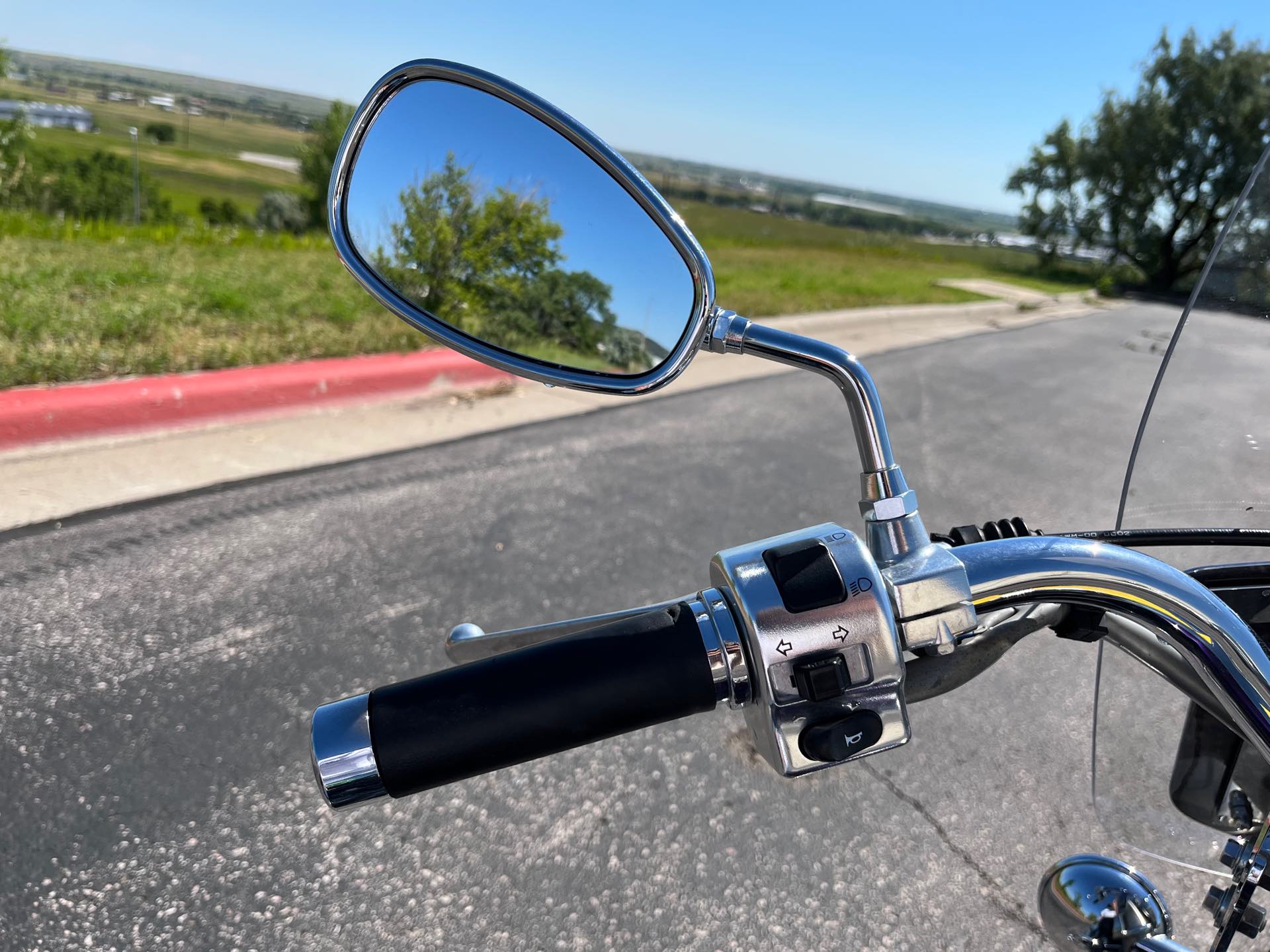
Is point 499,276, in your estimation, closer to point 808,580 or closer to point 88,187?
point 808,580

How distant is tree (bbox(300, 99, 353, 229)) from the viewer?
92.8 ft

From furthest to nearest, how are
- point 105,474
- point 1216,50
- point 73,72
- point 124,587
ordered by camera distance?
point 73,72
point 105,474
point 124,587
point 1216,50

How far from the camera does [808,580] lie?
682mm

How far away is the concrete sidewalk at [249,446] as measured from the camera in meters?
3.58

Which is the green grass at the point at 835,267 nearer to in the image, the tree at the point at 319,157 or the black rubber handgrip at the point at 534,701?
the black rubber handgrip at the point at 534,701

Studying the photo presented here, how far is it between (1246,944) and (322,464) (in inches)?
150

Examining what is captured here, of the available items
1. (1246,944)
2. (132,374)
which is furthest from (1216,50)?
(132,374)

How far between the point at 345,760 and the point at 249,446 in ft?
13.2

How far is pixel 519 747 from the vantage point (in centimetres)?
69

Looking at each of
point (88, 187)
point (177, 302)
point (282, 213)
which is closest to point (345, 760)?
point (177, 302)

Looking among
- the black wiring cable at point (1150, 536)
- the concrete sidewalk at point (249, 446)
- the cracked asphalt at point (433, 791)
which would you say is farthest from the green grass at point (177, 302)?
the black wiring cable at point (1150, 536)

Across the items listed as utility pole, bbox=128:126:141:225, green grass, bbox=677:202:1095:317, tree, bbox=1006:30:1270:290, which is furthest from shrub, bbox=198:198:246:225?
tree, bbox=1006:30:1270:290

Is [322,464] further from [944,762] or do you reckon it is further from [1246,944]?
[1246,944]

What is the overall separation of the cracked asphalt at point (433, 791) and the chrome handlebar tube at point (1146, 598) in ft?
4.62
